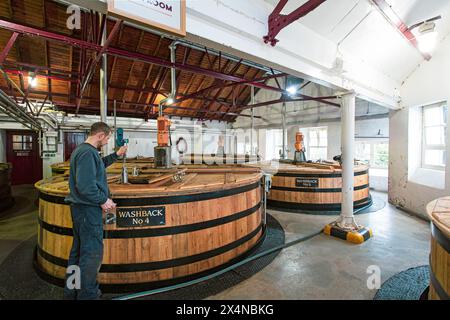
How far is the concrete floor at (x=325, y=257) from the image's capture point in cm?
247

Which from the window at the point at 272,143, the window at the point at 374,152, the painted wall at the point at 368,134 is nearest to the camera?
the painted wall at the point at 368,134

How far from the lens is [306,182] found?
5645 mm

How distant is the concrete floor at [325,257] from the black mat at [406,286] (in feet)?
0.28

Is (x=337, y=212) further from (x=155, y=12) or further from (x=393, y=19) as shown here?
(x=155, y=12)

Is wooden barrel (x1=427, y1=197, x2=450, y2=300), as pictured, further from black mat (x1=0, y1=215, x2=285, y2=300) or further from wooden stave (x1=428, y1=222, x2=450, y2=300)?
black mat (x1=0, y1=215, x2=285, y2=300)

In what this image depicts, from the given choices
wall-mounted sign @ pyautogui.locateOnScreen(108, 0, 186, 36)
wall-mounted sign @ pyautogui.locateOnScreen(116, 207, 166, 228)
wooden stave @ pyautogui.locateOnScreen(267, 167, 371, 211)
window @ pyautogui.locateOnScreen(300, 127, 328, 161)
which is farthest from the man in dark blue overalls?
window @ pyautogui.locateOnScreen(300, 127, 328, 161)

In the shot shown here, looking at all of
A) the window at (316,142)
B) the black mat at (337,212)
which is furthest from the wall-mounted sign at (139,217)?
the window at (316,142)

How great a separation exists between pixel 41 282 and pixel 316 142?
10.7m

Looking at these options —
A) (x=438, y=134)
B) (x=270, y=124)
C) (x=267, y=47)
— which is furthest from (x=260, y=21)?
(x=270, y=124)

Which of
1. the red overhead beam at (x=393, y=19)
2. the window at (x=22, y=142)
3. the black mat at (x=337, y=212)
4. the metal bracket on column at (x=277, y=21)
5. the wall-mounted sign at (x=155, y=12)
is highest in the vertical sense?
the red overhead beam at (x=393, y=19)

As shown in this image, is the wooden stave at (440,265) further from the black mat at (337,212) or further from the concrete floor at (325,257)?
the black mat at (337,212)

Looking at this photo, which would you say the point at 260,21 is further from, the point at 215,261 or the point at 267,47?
the point at 215,261

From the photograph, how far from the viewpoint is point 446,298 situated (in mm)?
1627

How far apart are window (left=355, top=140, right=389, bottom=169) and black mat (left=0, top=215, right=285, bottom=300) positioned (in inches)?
305
